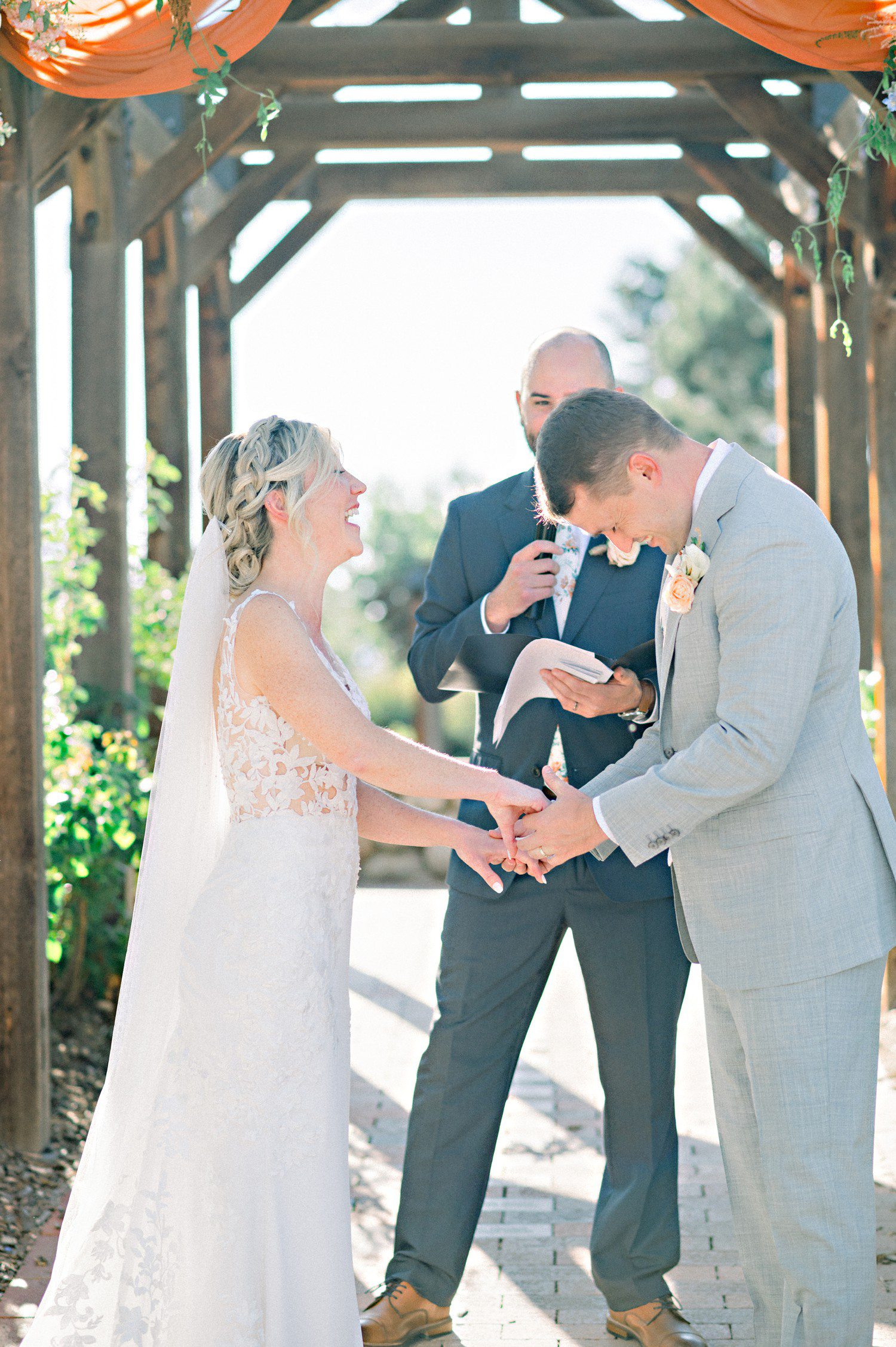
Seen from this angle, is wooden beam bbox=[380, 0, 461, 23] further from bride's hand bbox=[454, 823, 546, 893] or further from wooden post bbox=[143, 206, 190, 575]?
bride's hand bbox=[454, 823, 546, 893]

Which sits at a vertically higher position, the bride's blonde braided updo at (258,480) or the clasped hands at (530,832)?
the bride's blonde braided updo at (258,480)

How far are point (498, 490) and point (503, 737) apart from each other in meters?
0.55

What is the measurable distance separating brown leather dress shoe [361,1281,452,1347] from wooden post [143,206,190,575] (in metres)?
4.64

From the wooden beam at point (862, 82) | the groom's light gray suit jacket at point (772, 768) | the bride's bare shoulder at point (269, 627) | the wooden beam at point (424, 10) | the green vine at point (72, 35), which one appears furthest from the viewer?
the wooden beam at point (424, 10)

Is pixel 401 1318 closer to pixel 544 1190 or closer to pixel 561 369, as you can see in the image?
pixel 544 1190

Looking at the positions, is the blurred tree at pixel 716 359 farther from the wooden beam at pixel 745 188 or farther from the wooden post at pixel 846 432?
the wooden post at pixel 846 432

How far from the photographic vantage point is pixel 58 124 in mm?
4117

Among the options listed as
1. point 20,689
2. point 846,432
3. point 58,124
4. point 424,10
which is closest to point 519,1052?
point 20,689

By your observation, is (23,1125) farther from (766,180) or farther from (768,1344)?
(766,180)

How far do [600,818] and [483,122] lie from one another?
5.29 metres

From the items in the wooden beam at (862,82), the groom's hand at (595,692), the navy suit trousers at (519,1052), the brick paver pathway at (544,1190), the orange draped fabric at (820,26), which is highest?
the wooden beam at (862,82)

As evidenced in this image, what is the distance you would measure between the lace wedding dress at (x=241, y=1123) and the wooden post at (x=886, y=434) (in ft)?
10.1

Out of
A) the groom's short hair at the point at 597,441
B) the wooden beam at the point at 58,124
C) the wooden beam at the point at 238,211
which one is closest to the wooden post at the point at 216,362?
the wooden beam at the point at 238,211

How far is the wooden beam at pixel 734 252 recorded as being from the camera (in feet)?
26.1
